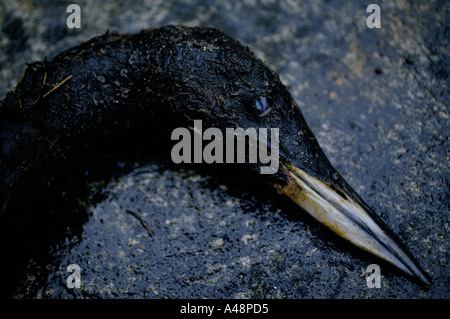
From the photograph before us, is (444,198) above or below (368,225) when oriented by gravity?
above

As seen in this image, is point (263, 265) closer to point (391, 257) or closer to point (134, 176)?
point (391, 257)

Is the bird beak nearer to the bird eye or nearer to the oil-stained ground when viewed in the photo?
the oil-stained ground

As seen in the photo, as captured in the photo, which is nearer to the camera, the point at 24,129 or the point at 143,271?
the point at 24,129

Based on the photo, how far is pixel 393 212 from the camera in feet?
7.36

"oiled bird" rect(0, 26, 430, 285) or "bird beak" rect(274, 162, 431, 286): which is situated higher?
"oiled bird" rect(0, 26, 430, 285)

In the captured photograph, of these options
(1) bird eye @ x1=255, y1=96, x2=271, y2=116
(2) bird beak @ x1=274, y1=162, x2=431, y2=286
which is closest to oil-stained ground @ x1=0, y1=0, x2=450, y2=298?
(2) bird beak @ x1=274, y1=162, x2=431, y2=286

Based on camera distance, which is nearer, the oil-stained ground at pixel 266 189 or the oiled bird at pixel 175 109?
the oiled bird at pixel 175 109

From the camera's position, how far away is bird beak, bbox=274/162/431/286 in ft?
6.59

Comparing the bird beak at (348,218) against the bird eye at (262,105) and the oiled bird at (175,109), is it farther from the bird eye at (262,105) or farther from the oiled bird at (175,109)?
the bird eye at (262,105)

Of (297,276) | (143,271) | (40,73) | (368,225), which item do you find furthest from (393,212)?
(40,73)

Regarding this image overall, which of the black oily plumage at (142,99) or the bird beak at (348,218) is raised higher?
the black oily plumage at (142,99)

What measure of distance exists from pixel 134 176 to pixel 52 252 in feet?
2.41

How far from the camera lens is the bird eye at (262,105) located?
2051 millimetres

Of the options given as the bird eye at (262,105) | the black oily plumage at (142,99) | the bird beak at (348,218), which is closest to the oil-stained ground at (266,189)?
the bird beak at (348,218)
